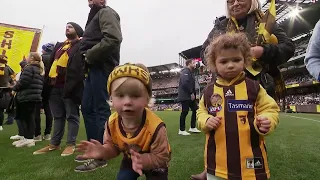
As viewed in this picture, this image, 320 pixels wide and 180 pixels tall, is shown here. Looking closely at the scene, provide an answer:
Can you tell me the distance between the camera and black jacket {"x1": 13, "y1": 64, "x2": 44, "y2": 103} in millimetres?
4582

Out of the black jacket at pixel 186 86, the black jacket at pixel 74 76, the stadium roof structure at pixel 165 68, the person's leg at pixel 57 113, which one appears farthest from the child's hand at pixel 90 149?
the stadium roof structure at pixel 165 68

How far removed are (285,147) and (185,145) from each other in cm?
161

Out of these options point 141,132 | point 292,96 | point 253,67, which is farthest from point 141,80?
point 292,96

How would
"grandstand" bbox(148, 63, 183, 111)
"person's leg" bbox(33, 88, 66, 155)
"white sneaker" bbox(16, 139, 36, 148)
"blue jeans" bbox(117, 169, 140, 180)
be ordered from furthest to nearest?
"grandstand" bbox(148, 63, 183, 111) < "white sneaker" bbox(16, 139, 36, 148) < "person's leg" bbox(33, 88, 66, 155) < "blue jeans" bbox(117, 169, 140, 180)

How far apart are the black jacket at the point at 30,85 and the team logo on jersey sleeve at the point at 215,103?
3784mm

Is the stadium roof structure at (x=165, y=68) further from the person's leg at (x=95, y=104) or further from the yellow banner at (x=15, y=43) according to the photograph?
the person's leg at (x=95, y=104)

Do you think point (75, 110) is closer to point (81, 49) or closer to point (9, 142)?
point (81, 49)

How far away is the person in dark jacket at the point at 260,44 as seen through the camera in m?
1.99

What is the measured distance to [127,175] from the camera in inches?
70.1

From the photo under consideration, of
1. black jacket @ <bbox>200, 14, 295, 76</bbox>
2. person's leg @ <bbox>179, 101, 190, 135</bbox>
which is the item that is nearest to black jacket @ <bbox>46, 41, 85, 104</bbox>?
black jacket @ <bbox>200, 14, 295, 76</bbox>

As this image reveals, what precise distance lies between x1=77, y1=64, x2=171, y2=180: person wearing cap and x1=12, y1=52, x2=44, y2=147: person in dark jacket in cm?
334

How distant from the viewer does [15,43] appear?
11.3m

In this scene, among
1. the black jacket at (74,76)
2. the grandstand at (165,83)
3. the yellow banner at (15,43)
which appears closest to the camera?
the black jacket at (74,76)

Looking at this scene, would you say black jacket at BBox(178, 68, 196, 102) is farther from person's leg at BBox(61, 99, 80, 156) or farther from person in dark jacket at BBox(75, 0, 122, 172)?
person in dark jacket at BBox(75, 0, 122, 172)
